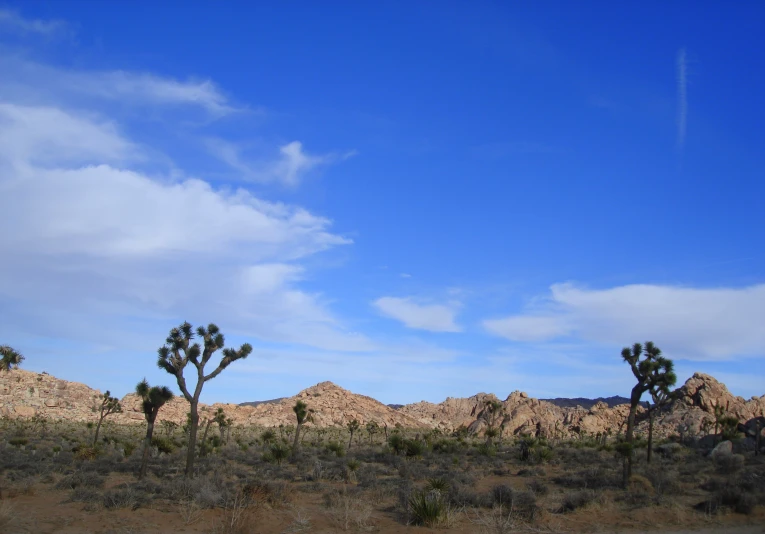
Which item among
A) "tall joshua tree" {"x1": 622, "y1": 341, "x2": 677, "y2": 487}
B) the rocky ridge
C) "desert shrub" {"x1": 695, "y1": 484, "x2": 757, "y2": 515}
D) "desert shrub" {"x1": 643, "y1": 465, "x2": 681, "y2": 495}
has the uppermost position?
"tall joshua tree" {"x1": 622, "y1": 341, "x2": 677, "y2": 487}

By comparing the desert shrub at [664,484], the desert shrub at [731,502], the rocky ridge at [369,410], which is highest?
the desert shrub at [731,502]

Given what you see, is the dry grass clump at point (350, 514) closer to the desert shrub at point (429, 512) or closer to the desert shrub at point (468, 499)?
the desert shrub at point (429, 512)

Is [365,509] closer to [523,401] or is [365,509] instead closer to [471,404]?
[523,401]

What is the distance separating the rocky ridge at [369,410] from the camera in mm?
81375

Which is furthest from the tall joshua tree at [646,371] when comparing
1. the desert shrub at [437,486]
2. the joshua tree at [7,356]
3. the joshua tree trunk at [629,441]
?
the joshua tree at [7,356]

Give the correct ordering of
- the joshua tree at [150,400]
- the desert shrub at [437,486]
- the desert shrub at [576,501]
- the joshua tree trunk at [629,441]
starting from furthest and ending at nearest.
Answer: the joshua tree at [150,400] → the joshua tree trunk at [629,441] → the desert shrub at [437,486] → the desert shrub at [576,501]

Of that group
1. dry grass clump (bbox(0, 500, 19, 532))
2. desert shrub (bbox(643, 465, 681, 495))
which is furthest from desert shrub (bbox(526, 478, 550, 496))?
dry grass clump (bbox(0, 500, 19, 532))

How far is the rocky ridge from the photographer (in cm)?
8138

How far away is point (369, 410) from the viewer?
11338 cm

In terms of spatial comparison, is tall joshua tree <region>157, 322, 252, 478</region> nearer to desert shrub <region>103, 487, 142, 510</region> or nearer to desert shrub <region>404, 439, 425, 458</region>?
desert shrub <region>103, 487, 142, 510</region>

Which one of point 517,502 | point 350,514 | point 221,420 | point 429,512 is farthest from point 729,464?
point 221,420

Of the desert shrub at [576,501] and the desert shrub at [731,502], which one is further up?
the desert shrub at [731,502]

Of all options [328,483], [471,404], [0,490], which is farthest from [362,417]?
[0,490]

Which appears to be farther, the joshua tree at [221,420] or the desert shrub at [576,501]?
the joshua tree at [221,420]
